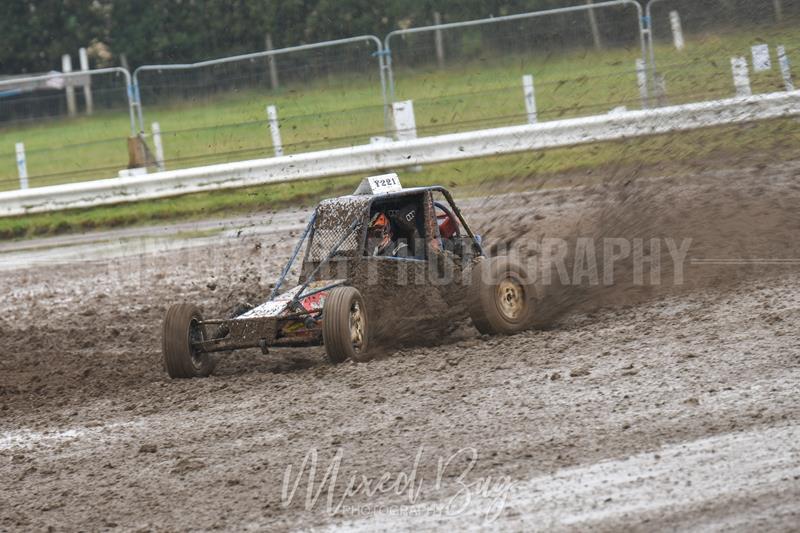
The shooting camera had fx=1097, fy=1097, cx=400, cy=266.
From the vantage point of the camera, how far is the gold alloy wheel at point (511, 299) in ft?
23.4

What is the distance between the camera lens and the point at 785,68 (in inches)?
499

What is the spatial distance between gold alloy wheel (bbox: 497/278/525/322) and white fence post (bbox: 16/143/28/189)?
10.1 m

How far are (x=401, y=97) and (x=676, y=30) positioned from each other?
358 cm

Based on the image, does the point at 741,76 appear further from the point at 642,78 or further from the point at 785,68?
the point at 642,78

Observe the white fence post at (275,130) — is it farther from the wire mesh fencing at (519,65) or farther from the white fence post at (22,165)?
the white fence post at (22,165)

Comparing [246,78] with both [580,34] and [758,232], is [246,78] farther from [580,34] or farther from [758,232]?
[758,232]

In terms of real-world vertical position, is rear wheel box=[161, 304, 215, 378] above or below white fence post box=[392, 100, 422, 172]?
below

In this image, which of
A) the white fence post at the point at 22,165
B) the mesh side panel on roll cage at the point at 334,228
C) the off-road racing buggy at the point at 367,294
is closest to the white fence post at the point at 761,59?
the off-road racing buggy at the point at 367,294

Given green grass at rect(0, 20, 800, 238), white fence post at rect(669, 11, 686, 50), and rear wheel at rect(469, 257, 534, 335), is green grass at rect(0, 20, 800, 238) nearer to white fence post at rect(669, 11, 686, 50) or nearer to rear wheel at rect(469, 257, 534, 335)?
white fence post at rect(669, 11, 686, 50)

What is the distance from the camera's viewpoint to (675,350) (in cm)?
586

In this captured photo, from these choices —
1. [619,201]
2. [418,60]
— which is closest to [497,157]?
[418,60]

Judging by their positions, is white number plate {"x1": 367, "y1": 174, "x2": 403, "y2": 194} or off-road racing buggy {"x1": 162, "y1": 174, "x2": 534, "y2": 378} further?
white number plate {"x1": 367, "y1": 174, "x2": 403, "y2": 194}

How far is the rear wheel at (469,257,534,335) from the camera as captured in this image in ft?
23.0

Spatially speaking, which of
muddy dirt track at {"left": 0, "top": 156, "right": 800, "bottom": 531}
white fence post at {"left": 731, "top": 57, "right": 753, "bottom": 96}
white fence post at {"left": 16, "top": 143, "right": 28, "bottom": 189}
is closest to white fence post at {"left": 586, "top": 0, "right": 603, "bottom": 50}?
white fence post at {"left": 731, "top": 57, "right": 753, "bottom": 96}
